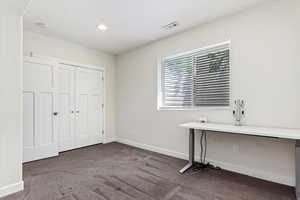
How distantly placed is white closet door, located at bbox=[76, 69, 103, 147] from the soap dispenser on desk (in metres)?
3.50

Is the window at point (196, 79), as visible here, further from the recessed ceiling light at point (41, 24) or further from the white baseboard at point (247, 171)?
the recessed ceiling light at point (41, 24)

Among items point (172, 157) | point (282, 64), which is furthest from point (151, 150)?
point (282, 64)

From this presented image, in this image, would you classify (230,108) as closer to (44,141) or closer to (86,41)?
(86,41)

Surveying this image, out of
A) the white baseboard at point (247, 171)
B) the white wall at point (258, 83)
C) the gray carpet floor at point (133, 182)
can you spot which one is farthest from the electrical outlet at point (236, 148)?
the gray carpet floor at point (133, 182)

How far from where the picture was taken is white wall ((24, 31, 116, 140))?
3.45 metres

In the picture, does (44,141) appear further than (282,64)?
Yes

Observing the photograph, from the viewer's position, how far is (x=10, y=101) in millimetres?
2143

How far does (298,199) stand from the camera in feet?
6.05

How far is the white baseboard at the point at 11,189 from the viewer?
202cm

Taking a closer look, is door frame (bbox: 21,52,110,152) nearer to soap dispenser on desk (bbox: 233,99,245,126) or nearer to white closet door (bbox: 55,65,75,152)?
white closet door (bbox: 55,65,75,152)

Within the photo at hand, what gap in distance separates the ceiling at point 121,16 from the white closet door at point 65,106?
849 millimetres

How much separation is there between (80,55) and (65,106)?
1.38 meters

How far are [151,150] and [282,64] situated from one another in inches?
121

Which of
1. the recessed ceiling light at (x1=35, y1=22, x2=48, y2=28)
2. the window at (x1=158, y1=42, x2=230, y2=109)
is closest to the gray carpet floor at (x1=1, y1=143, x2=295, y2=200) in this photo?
the window at (x1=158, y1=42, x2=230, y2=109)
